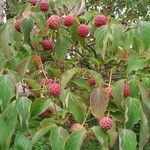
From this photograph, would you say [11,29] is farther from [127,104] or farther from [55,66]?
[127,104]

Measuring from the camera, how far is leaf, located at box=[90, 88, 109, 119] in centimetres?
119

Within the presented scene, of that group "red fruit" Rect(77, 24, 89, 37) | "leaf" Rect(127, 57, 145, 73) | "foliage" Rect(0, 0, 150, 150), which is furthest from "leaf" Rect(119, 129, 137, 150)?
"red fruit" Rect(77, 24, 89, 37)

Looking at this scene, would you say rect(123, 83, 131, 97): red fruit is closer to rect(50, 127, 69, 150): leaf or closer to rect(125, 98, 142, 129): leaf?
rect(125, 98, 142, 129): leaf

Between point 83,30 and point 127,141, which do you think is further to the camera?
point 83,30

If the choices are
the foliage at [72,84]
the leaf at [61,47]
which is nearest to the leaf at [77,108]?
the foliage at [72,84]

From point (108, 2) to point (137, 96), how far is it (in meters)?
4.60

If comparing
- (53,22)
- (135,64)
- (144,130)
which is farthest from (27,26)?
(144,130)

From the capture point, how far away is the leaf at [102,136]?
1136 mm

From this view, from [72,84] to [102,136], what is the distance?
13.7 inches

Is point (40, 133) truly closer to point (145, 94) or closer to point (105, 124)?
point (105, 124)

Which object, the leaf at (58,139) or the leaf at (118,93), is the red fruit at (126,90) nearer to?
the leaf at (118,93)

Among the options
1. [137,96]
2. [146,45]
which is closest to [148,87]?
[137,96]

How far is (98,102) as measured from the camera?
3.90ft

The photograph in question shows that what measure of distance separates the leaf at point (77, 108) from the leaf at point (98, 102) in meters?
0.04
